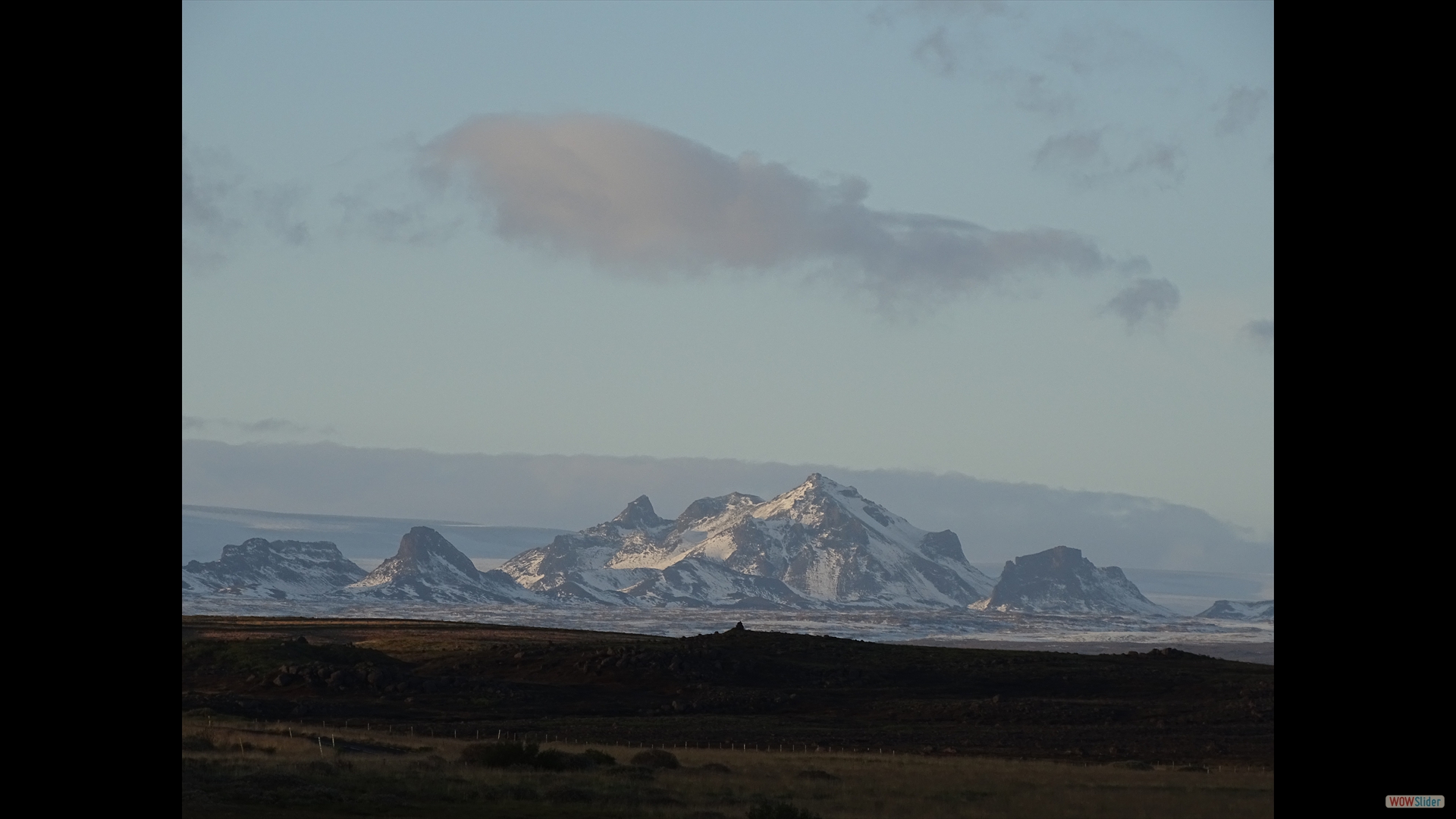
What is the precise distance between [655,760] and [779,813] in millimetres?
14913

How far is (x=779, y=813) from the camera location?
26.1 metres

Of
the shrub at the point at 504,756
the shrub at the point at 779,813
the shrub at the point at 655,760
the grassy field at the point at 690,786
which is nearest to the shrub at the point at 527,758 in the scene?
the shrub at the point at 504,756

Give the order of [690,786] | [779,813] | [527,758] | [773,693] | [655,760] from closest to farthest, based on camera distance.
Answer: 1. [779,813]
2. [690,786]
3. [527,758]
4. [655,760]
5. [773,693]

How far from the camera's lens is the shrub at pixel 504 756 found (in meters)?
37.7

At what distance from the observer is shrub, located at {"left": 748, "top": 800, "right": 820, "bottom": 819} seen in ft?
84.7

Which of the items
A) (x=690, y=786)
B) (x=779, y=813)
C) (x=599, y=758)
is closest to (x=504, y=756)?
(x=599, y=758)

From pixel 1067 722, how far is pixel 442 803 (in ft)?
147

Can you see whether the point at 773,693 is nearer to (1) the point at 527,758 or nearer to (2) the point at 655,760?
(2) the point at 655,760

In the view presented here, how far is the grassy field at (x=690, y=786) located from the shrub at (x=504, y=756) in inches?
28.8

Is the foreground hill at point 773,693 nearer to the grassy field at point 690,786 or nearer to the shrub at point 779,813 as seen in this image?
the grassy field at point 690,786

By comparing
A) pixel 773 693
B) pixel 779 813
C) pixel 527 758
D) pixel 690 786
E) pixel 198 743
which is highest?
pixel 779 813
